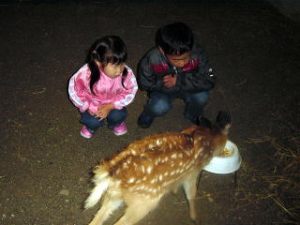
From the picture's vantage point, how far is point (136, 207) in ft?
9.45

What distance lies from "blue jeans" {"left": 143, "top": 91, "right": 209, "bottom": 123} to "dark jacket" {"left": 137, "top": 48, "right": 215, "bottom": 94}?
0.10 meters

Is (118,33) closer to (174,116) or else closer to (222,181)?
(174,116)

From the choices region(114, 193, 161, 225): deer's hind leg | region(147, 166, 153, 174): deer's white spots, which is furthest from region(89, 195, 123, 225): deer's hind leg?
region(147, 166, 153, 174): deer's white spots

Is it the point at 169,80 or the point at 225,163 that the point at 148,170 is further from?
the point at 169,80

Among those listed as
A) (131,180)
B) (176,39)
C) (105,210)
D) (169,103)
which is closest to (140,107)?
(169,103)

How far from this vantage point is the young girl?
332 centimetres

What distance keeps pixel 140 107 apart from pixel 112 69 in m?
1.19

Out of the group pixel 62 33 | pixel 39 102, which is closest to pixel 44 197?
pixel 39 102

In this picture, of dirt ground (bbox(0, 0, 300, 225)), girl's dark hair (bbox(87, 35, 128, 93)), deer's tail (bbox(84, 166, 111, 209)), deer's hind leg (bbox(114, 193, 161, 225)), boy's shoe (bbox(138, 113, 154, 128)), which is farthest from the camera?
boy's shoe (bbox(138, 113, 154, 128))

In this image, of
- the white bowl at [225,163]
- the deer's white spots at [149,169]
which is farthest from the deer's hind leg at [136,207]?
the white bowl at [225,163]

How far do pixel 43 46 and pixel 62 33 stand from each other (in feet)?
1.31

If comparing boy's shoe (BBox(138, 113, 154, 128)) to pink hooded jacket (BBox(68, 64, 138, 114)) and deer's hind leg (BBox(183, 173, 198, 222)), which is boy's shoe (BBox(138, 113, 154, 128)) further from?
deer's hind leg (BBox(183, 173, 198, 222))

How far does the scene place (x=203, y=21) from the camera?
19.2 ft

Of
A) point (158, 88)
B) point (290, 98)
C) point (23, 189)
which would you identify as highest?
point (158, 88)
